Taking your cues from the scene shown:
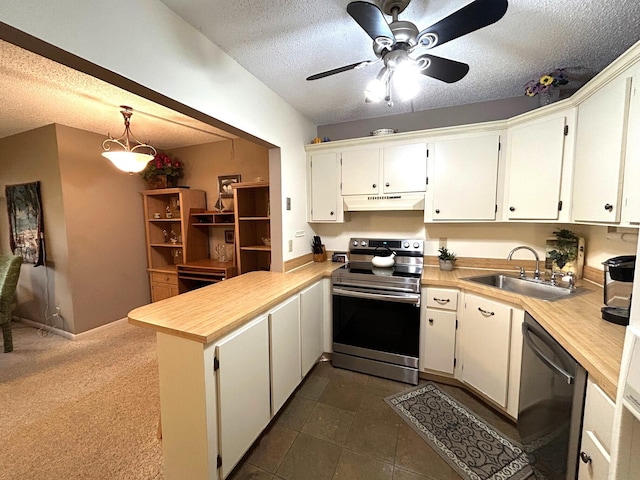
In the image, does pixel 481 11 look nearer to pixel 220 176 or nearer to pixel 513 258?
pixel 513 258

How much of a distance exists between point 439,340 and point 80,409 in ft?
9.20

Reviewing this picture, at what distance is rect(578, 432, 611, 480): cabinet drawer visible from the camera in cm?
87

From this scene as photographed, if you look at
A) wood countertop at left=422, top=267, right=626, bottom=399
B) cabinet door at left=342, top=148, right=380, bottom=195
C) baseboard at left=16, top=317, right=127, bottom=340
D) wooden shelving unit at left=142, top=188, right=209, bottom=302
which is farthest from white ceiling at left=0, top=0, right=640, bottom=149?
baseboard at left=16, top=317, right=127, bottom=340

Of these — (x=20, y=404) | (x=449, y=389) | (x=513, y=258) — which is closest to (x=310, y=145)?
(x=513, y=258)

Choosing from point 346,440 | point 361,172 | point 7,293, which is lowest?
point 346,440

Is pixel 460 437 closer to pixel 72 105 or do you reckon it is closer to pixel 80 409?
pixel 80 409

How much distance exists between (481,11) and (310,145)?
1.85 meters

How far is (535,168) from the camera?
191 centimetres

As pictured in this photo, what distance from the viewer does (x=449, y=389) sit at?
208 centimetres

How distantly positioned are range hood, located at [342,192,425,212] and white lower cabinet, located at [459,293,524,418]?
2.98ft

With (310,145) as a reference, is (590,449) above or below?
below

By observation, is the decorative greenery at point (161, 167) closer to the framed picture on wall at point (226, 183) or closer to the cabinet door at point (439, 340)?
the framed picture on wall at point (226, 183)

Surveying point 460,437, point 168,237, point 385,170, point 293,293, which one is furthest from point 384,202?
point 168,237

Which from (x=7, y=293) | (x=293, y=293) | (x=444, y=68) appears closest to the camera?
(x=444, y=68)
